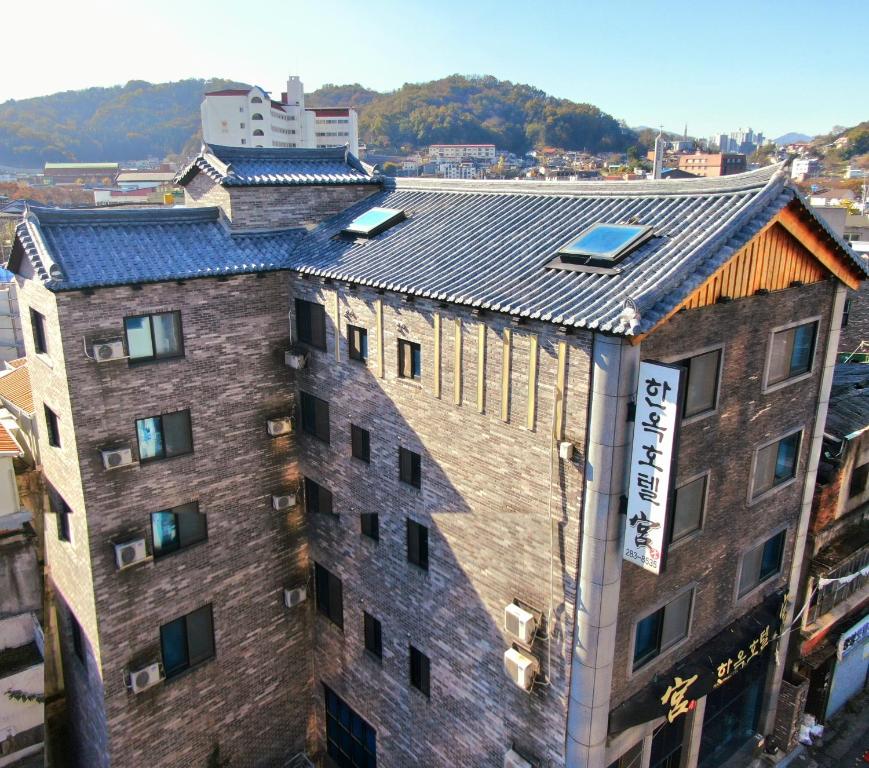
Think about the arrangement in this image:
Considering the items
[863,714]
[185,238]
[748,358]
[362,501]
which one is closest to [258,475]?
[362,501]

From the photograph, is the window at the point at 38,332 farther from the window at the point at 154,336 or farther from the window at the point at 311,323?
the window at the point at 311,323

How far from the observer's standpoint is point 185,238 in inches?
748

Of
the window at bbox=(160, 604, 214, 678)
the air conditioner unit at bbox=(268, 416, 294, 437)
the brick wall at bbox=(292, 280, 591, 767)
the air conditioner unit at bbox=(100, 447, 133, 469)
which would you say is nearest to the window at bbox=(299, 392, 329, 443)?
the brick wall at bbox=(292, 280, 591, 767)

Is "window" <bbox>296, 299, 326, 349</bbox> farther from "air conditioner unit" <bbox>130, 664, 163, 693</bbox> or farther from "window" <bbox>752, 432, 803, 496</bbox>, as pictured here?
"window" <bbox>752, 432, 803, 496</bbox>

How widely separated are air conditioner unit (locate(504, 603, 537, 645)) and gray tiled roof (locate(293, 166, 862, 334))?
634cm

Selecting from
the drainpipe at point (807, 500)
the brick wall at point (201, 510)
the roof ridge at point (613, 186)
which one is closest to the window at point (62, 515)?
the brick wall at point (201, 510)

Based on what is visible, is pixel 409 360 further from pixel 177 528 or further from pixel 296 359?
pixel 177 528

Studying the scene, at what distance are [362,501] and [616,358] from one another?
9456 mm

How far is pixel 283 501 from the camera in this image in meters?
20.5

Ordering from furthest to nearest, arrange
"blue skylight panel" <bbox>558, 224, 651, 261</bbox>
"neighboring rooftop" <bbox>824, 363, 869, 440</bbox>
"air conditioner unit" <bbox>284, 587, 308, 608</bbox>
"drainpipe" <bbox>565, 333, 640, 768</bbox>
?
"neighboring rooftop" <bbox>824, 363, 869, 440</bbox> → "air conditioner unit" <bbox>284, 587, 308, 608</bbox> → "blue skylight panel" <bbox>558, 224, 651, 261</bbox> → "drainpipe" <bbox>565, 333, 640, 768</bbox>

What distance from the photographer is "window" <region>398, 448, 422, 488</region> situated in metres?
16.7

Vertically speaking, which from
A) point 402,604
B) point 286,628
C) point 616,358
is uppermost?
point 616,358

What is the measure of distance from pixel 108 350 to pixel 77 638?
29.4ft

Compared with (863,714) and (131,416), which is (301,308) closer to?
(131,416)
